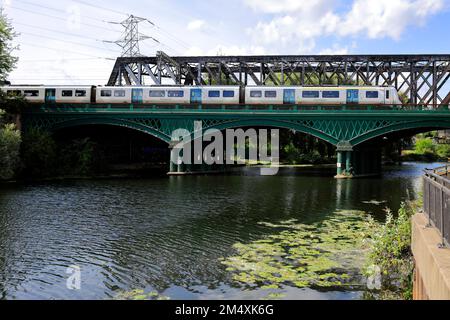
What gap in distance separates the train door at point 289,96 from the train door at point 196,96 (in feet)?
37.9

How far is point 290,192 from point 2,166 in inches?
1222

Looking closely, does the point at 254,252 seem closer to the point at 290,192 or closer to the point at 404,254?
the point at 404,254

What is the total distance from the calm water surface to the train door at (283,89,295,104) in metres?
14.5

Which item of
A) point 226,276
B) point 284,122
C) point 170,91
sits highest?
point 170,91

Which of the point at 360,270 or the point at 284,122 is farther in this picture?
the point at 284,122

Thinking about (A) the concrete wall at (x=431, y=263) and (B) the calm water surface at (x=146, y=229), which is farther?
(B) the calm water surface at (x=146, y=229)

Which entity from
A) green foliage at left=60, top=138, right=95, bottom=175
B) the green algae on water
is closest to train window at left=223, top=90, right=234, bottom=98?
green foliage at left=60, top=138, right=95, bottom=175

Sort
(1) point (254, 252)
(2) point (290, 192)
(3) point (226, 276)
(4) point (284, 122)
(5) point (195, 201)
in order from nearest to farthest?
(3) point (226, 276), (1) point (254, 252), (5) point (195, 201), (2) point (290, 192), (4) point (284, 122)

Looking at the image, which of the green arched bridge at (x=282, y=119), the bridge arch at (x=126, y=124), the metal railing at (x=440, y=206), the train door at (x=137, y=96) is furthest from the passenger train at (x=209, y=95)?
the metal railing at (x=440, y=206)

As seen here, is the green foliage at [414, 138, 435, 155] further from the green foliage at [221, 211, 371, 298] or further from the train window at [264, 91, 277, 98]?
the green foliage at [221, 211, 371, 298]

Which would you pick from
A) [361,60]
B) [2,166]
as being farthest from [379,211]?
[361,60]

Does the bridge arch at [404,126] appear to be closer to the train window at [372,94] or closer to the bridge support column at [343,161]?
the bridge support column at [343,161]

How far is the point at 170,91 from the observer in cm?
6266

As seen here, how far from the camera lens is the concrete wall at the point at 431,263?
791 cm
